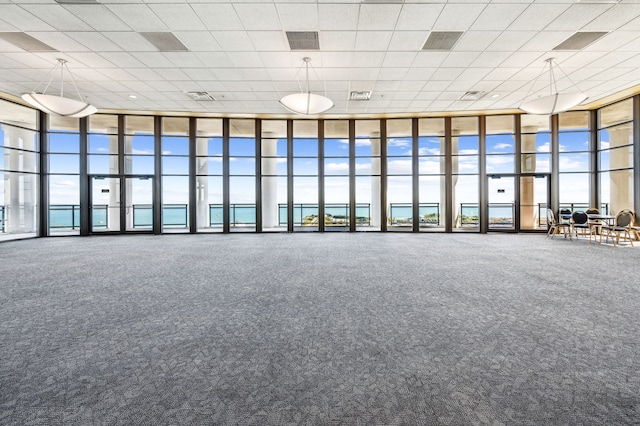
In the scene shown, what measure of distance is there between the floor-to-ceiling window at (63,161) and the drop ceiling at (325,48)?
2.28 meters

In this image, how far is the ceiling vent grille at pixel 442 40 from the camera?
5.80 m

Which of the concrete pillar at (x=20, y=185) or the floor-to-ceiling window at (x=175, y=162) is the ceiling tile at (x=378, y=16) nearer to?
the floor-to-ceiling window at (x=175, y=162)

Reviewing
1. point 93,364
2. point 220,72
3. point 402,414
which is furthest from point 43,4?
point 402,414

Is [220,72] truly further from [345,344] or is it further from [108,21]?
[345,344]

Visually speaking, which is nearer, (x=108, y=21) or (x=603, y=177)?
(x=108, y=21)

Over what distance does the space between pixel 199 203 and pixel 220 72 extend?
236 inches

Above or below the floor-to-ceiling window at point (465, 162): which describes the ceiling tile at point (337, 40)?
above

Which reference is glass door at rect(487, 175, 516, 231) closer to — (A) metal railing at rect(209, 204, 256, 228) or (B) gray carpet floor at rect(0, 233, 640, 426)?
(B) gray carpet floor at rect(0, 233, 640, 426)

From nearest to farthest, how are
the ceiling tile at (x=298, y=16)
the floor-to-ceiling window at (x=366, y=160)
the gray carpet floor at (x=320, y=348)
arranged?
1. the gray carpet floor at (x=320, y=348)
2. the ceiling tile at (x=298, y=16)
3. the floor-to-ceiling window at (x=366, y=160)

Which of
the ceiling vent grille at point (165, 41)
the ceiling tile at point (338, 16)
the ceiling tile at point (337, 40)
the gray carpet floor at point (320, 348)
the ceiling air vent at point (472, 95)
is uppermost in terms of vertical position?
the ceiling air vent at point (472, 95)

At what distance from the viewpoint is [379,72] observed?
7520 mm

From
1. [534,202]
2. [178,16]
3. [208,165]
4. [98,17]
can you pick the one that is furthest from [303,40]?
[534,202]

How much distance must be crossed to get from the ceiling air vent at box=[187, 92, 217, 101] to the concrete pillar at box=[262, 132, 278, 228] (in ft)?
9.13

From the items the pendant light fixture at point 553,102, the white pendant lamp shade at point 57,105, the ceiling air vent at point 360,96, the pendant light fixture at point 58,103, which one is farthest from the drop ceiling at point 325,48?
the white pendant lamp shade at point 57,105
